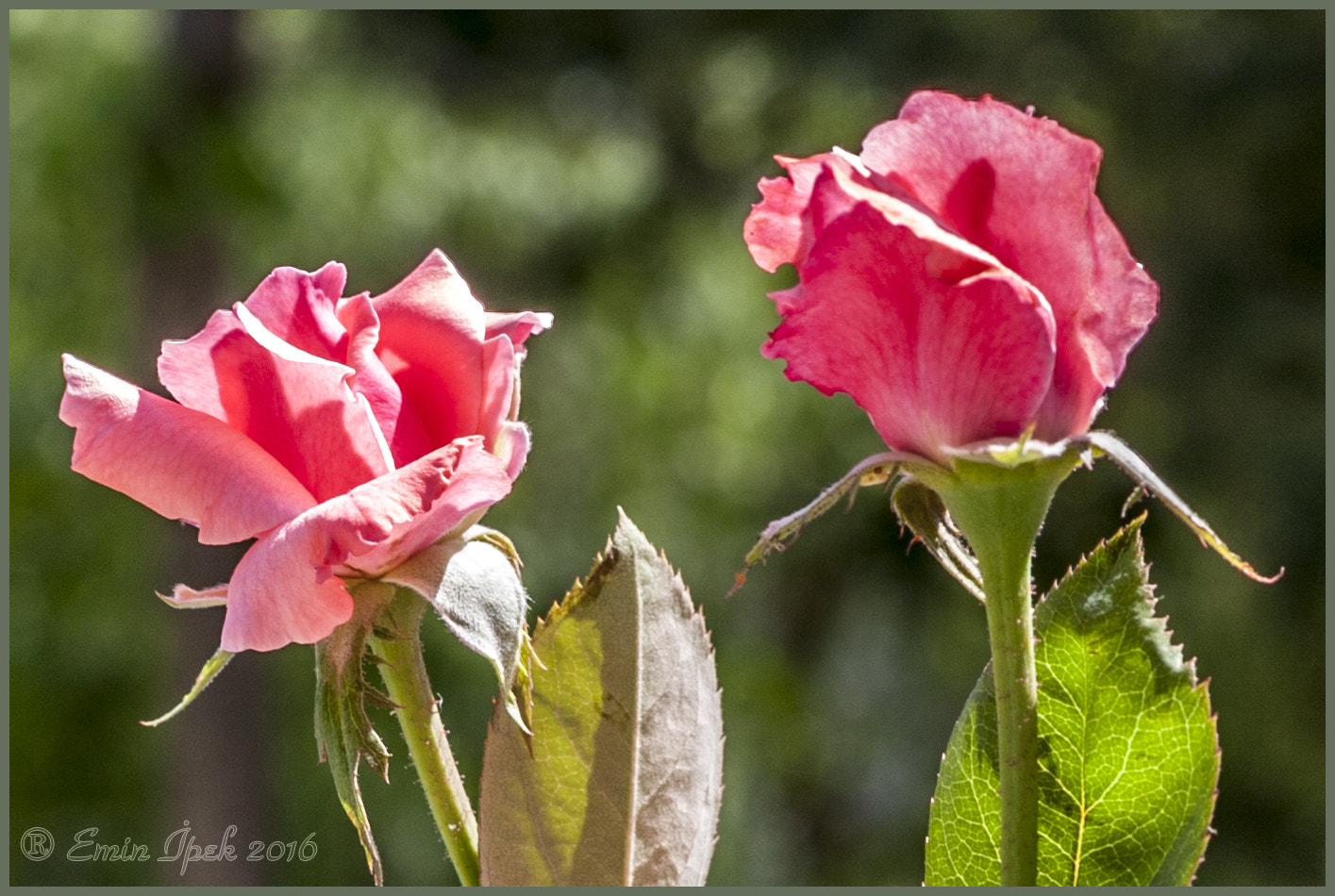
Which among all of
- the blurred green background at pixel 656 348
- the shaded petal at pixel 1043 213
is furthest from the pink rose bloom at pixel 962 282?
the blurred green background at pixel 656 348

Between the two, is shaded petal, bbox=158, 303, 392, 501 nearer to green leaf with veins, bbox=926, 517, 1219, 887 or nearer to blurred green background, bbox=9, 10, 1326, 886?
green leaf with veins, bbox=926, 517, 1219, 887

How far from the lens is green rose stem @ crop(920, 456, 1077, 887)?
0.26m

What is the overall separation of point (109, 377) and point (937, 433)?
0.60ft

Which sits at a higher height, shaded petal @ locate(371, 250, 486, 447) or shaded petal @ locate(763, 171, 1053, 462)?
shaded petal @ locate(763, 171, 1053, 462)

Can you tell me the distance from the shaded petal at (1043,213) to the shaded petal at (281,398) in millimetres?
120

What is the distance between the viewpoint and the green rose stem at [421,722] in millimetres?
286

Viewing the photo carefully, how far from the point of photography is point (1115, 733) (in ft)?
0.96

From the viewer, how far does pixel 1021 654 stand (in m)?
→ 0.26

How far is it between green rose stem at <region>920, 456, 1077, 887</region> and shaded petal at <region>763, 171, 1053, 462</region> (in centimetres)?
1

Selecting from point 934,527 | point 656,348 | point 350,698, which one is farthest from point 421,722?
point 656,348

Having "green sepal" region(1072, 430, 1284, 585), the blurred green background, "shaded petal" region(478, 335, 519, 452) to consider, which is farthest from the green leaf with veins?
the blurred green background

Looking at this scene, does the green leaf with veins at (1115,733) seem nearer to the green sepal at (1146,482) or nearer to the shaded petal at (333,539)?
the green sepal at (1146,482)

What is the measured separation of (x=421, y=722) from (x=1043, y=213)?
0.17 m

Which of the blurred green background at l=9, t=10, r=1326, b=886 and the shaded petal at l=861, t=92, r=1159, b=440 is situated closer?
the shaded petal at l=861, t=92, r=1159, b=440
